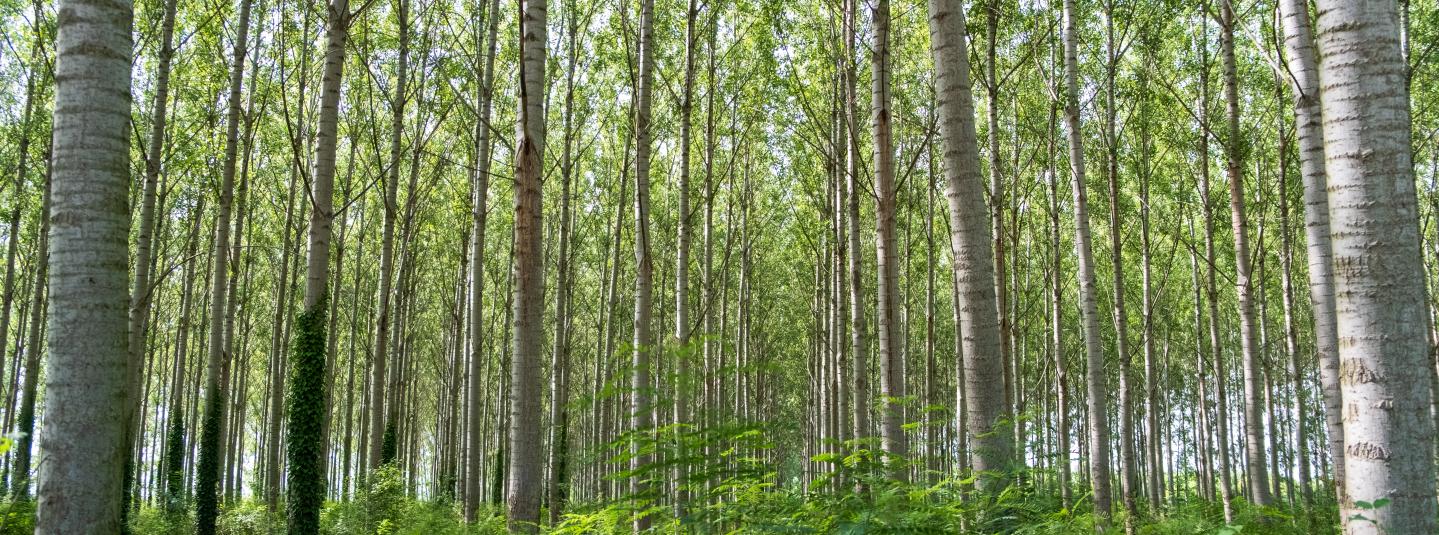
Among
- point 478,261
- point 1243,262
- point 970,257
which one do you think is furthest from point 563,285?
point 970,257

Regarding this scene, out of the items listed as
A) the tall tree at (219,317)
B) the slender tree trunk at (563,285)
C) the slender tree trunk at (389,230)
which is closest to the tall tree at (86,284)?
the slender tree trunk at (563,285)

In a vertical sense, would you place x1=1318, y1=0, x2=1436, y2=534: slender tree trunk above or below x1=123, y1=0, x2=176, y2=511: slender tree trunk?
below

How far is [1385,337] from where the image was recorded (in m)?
2.76

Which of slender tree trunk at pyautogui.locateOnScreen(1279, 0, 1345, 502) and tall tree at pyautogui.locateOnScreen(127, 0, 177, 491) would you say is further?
tall tree at pyautogui.locateOnScreen(127, 0, 177, 491)

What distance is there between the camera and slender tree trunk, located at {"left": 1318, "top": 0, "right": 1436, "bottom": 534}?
2.75 m

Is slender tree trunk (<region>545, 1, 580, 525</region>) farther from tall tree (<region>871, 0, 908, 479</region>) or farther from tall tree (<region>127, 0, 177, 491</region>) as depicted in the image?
tall tree (<region>127, 0, 177, 491</region>)

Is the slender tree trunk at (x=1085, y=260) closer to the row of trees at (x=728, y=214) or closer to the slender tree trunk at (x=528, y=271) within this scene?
the row of trees at (x=728, y=214)

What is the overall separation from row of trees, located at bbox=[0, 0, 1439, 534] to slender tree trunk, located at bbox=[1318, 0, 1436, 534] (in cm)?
1

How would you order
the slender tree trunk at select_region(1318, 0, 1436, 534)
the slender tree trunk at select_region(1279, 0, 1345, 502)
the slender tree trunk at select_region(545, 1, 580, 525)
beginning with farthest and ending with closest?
1. the slender tree trunk at select_region(545, 1, 580, 525)
2. the slender tree trunk at select_region(1279, 0, 1345, 502)
3. the slender tree trunk at select_region(1318, 0, 1436, 534)

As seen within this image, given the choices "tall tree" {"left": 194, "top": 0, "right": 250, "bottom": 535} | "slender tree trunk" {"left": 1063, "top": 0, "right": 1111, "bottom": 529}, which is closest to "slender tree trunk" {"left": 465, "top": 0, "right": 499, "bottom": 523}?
"tall tree" {"left": 194, "top": 0, "right": 250, "bottom": 535}

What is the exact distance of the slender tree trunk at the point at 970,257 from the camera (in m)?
3.65

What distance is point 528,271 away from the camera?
4738mm

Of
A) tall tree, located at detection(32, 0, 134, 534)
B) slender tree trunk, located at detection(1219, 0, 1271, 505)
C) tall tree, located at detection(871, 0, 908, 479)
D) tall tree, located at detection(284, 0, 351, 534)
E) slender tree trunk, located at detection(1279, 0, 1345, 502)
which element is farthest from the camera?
slender tree trunk, located at detection(1219, 0, 1271, 505)

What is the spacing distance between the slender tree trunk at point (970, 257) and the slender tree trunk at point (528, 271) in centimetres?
221
